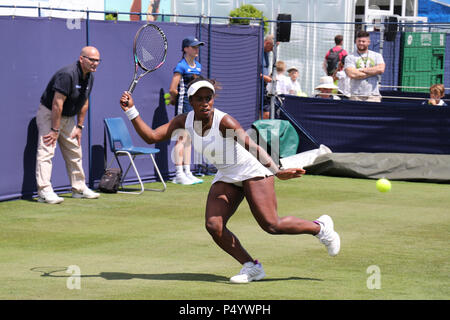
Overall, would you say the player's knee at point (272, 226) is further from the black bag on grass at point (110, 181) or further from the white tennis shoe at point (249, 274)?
the black bag on grass at point (110, 181)

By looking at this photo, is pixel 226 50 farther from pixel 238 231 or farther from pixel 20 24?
pixel 238 231

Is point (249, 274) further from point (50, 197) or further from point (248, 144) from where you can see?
point (50, 197)

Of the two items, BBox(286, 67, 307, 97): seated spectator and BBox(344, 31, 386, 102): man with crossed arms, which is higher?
BBox(344, 31, 386, 102): man with crossed arms

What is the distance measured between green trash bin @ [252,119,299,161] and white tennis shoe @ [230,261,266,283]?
30.4 ft

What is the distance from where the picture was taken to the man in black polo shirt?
12234mm

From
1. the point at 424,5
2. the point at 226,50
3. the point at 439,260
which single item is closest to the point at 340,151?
the point at 226,50

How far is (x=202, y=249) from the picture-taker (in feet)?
30.4

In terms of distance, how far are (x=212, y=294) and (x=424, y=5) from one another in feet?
103

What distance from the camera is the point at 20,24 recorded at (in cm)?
1276

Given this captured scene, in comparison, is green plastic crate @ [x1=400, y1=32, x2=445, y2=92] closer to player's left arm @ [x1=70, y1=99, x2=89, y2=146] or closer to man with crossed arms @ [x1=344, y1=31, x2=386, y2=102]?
man with crossed arms @ [x1=344, y1=31, x2=386, y2=102]

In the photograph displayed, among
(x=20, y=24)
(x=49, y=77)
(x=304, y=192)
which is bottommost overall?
(x=304, y=192)

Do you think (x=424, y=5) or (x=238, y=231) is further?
(x=424, y=5)

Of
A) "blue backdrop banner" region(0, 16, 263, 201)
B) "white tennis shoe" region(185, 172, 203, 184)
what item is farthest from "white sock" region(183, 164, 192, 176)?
"blue backdrop banner" region(0, 16, 263, 201)
